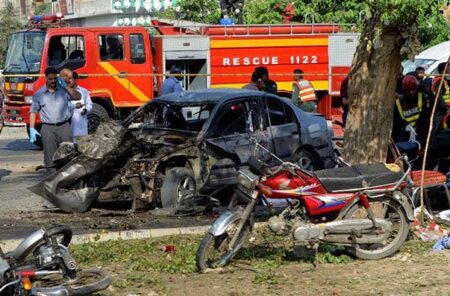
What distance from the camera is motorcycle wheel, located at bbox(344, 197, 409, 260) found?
8344 millimetres

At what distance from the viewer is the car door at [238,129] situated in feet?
37.7

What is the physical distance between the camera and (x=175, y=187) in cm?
1109

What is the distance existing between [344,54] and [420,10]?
14.5 meters

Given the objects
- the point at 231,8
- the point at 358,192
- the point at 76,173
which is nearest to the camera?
the point at 358,192

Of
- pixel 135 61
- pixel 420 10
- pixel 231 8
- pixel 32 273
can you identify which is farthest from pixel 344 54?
pixel 32 273

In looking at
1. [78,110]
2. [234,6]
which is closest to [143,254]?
[78,110]

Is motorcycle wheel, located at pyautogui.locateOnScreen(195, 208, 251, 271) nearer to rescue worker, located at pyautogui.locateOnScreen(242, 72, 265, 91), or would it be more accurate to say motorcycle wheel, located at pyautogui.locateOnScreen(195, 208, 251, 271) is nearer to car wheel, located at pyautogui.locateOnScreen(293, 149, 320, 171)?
car wheel, located at pyautogui.locateOnScreen(293, 149, 320, 171)

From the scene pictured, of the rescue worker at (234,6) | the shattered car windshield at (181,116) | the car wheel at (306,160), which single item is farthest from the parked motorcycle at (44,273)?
the rescue worker at (234,6)

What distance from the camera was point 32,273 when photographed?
20.0ft

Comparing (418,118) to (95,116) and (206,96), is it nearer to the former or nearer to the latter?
(206,96)

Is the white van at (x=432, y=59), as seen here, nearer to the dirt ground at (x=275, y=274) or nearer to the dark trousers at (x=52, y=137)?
the dark trousers at (x=52, y=137)

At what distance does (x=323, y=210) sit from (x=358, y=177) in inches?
20.3

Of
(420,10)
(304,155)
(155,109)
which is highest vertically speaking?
(420,10)

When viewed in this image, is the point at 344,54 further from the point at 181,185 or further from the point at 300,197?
the point at 300,197
